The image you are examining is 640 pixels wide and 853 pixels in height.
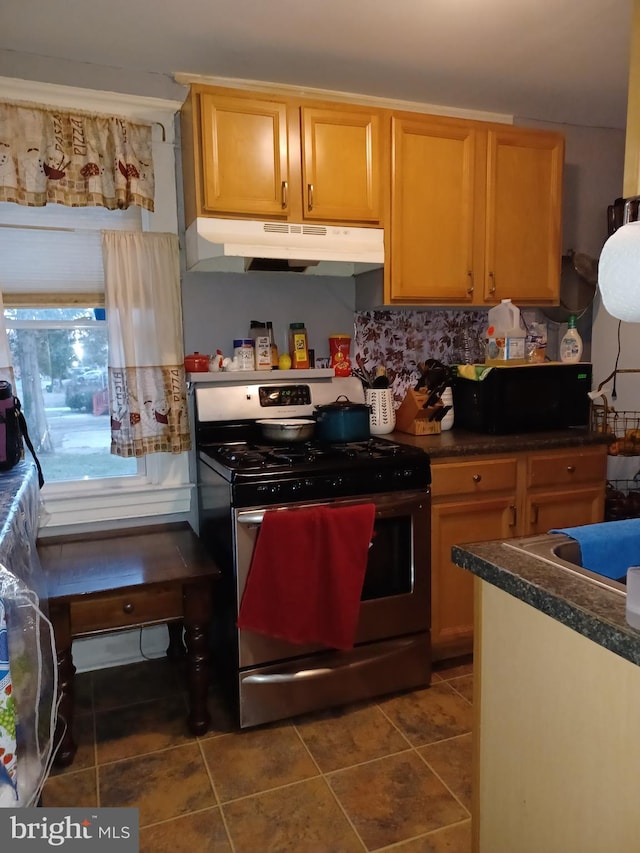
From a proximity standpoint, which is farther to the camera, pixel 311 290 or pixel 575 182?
pixel 575 182

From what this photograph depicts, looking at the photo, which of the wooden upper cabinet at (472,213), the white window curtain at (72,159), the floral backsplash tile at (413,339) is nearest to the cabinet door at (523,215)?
the wooden upper cabinet at (472,213)

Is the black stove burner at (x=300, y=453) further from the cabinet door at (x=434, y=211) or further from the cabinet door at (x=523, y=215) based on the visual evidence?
the cabinet door at (x=523, y=215)

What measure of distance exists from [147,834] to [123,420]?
142 centimetres

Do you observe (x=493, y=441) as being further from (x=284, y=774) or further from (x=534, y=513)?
(x=284, y=774)

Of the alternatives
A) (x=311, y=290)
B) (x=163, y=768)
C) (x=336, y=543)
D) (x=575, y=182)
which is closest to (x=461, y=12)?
(x=311, y=290)

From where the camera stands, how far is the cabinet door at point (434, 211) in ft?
8.61

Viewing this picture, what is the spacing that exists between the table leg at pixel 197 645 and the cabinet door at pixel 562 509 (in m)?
1.38

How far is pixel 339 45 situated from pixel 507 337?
1.38 m

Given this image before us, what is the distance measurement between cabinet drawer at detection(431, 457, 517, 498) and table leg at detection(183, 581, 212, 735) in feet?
3.22

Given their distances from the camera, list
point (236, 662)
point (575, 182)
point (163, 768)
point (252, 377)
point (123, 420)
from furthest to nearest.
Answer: point (575, 182), point (252, 377), point (123, 420), point (236, 662), point (163, 768)

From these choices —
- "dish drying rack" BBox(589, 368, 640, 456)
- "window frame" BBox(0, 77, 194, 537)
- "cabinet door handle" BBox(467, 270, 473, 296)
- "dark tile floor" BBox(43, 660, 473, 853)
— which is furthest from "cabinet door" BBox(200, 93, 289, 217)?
"dark tile floor" BBox(43, 660, 473, 853)

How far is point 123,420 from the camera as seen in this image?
2486 millimetres

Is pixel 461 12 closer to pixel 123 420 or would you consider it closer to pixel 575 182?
pixel 575 182

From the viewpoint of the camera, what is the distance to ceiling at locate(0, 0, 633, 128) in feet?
6.74
